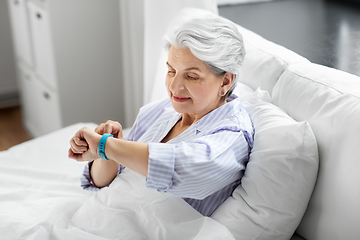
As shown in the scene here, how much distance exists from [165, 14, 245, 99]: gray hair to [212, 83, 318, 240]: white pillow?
21cm

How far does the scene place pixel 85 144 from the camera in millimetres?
1140

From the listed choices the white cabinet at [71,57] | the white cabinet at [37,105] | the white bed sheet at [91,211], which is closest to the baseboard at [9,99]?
the white cabinet at [37,105]

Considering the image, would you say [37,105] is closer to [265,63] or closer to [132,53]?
[132,53]

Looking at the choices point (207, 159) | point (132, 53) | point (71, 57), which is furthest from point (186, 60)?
point (71, 57)

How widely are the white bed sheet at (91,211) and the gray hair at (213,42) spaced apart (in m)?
0.39

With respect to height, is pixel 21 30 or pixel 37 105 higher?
pixel 21 30

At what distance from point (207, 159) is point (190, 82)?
0.25 metres

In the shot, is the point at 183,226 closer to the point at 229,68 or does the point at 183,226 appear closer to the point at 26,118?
the point at 229,68

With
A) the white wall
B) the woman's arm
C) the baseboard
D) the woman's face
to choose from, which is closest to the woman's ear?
the woman's face

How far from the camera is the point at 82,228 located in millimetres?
1159

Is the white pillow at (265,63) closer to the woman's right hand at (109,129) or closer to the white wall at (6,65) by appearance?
the woman's right hand at (109,129)

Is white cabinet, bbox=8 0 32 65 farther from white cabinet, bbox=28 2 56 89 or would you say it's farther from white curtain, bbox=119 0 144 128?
white curtain, bbox=119 0 144 128

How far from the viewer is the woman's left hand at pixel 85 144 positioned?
42.3 inches

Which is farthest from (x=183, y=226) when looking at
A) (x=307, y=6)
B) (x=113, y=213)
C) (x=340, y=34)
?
(x=307, y=6)
